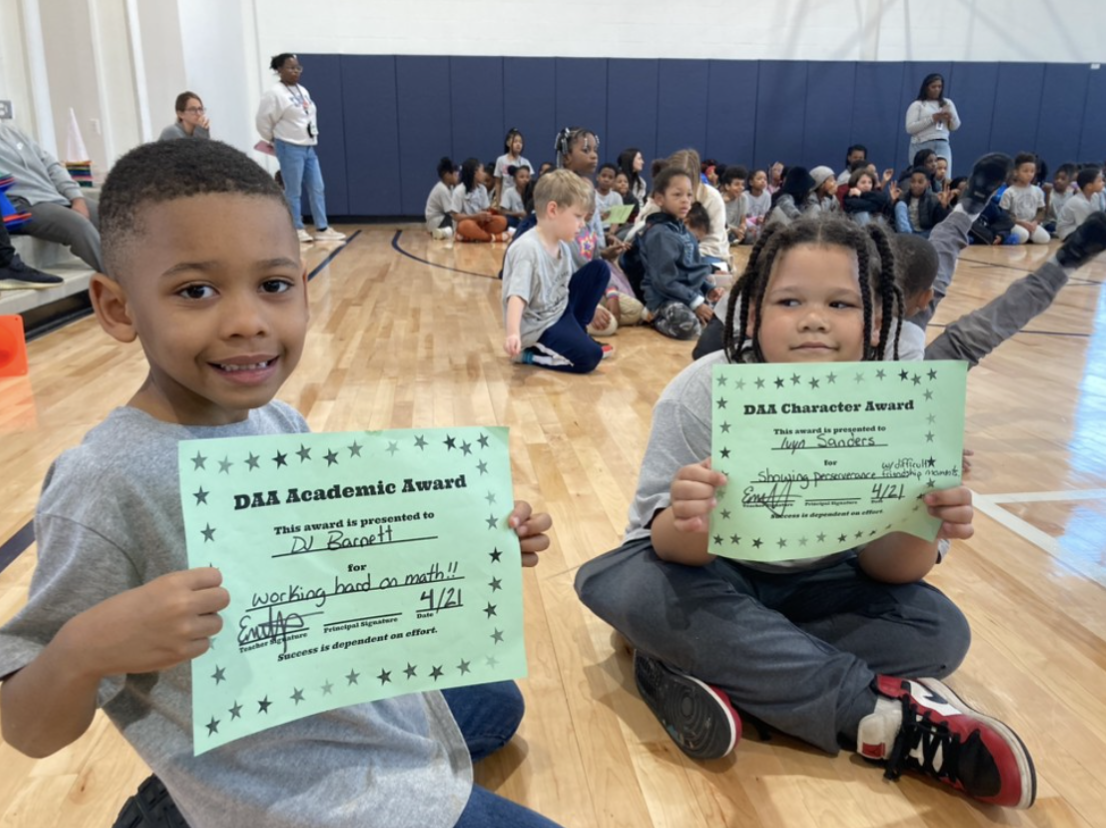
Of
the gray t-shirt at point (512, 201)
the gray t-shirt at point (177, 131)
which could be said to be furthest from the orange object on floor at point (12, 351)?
the gray t-shirt at point (512, 201)

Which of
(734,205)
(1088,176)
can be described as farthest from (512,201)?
(1088,176)

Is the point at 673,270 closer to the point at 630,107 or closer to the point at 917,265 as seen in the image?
the point at 917,265

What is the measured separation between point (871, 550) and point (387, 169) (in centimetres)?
986

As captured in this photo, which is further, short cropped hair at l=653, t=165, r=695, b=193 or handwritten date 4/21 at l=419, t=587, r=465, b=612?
short cropped hair at l=653, t=165, r=695, b=193

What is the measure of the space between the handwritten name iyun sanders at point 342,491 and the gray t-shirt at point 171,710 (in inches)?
2.8

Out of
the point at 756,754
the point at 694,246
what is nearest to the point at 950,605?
the point at 756,754

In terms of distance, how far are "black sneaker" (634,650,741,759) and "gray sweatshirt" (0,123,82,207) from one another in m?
4.69

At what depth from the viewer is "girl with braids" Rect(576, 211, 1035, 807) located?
1.25 m

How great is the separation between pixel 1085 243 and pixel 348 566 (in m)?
2.30

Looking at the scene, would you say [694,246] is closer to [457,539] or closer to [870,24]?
[457,539]

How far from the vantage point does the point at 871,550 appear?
139 centimetres

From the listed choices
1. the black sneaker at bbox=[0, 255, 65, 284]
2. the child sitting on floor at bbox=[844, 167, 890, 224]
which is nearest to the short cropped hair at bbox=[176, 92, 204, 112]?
the black sneaker at bbox=[0, 255, 65, 284]

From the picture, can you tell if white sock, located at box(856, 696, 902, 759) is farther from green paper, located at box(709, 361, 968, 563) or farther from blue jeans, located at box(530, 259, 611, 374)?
blue jeans, located at box(530, 259, 611, 374)

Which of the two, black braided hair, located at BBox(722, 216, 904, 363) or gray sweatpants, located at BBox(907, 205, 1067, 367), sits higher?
black braided hair, located at BBox(722, 216, 904, 363)
